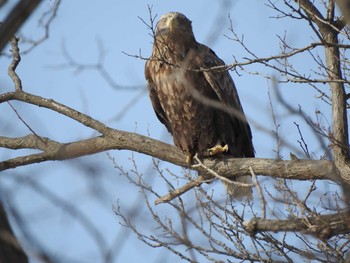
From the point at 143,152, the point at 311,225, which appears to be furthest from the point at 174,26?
the point at 311,225

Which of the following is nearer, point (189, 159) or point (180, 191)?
point (180, 191)

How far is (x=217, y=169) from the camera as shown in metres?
5.34

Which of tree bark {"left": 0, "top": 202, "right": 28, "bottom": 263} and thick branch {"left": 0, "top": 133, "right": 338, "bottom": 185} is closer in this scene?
tree bark {"left": 0, "top": 202, "right": 28, "bottom": 263}

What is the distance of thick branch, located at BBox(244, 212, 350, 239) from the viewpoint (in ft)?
10.8

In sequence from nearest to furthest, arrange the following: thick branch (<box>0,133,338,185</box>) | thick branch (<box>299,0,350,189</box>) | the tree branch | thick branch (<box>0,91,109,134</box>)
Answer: the tree branch → thick branch (<box>299,0,350,189</box>) → thick branch (<box>0,133,338,185</box>) → thick branch (<box>0,91,109,134</box>)

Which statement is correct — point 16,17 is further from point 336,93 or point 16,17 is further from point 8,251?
point 336,93

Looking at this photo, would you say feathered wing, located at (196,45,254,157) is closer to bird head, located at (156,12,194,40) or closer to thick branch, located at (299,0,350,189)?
bird head, located at (156,12,194,40)

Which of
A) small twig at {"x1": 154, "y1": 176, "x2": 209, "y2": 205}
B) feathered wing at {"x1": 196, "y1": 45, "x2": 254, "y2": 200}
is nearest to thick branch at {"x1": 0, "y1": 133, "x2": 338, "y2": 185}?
small twig at {"x1": 154, "y1": 176, "x2": 209, "y2": 205}

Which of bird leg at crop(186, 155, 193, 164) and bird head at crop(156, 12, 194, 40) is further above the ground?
bird head at crop(156, 12, 194, 40)

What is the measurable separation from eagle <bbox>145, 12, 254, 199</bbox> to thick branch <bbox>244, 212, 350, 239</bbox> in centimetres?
245

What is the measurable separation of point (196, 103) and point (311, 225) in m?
2.74

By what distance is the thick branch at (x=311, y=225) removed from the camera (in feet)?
10.8

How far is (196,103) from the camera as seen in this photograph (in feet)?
20.0

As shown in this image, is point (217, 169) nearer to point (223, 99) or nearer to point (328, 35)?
point (223, 99)
